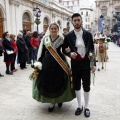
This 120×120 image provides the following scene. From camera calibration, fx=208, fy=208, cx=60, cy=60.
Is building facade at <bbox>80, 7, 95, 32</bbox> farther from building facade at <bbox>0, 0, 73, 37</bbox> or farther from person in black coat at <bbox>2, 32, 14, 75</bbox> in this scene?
person in black coat at <bbox>2, 32, 14, 75</bbox>

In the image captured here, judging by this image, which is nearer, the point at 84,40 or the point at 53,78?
the point at 84,40

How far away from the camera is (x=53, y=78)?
3.73 meters

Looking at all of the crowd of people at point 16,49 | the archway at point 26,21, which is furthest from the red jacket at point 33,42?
the archway at point 26,21

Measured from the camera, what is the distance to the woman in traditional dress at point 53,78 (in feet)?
12.3

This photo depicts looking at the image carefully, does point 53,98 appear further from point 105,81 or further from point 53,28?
point 105,81

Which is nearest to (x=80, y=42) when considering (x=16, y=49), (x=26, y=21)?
(x=16, y=49)

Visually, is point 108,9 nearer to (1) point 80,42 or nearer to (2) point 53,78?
(1) point 80,42

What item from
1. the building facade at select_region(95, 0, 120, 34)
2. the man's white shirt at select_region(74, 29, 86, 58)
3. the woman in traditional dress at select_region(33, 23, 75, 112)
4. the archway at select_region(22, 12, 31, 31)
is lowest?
the woman in traditional dress at select_region(33, 23, 75, 112)

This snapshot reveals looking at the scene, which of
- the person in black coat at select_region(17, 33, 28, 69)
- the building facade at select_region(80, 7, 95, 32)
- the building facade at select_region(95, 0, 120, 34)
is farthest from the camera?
the building facade at select_region(80, 7, 95, 32)

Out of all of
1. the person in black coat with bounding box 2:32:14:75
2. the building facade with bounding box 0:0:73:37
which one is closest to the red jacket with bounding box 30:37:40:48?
the person in black coat with bounding box 2:32:14:75

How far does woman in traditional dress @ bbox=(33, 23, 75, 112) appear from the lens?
12.3ft

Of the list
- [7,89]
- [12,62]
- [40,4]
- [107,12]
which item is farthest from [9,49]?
[107,12]

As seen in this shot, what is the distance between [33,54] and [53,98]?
20.9ft

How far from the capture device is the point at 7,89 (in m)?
5.55
